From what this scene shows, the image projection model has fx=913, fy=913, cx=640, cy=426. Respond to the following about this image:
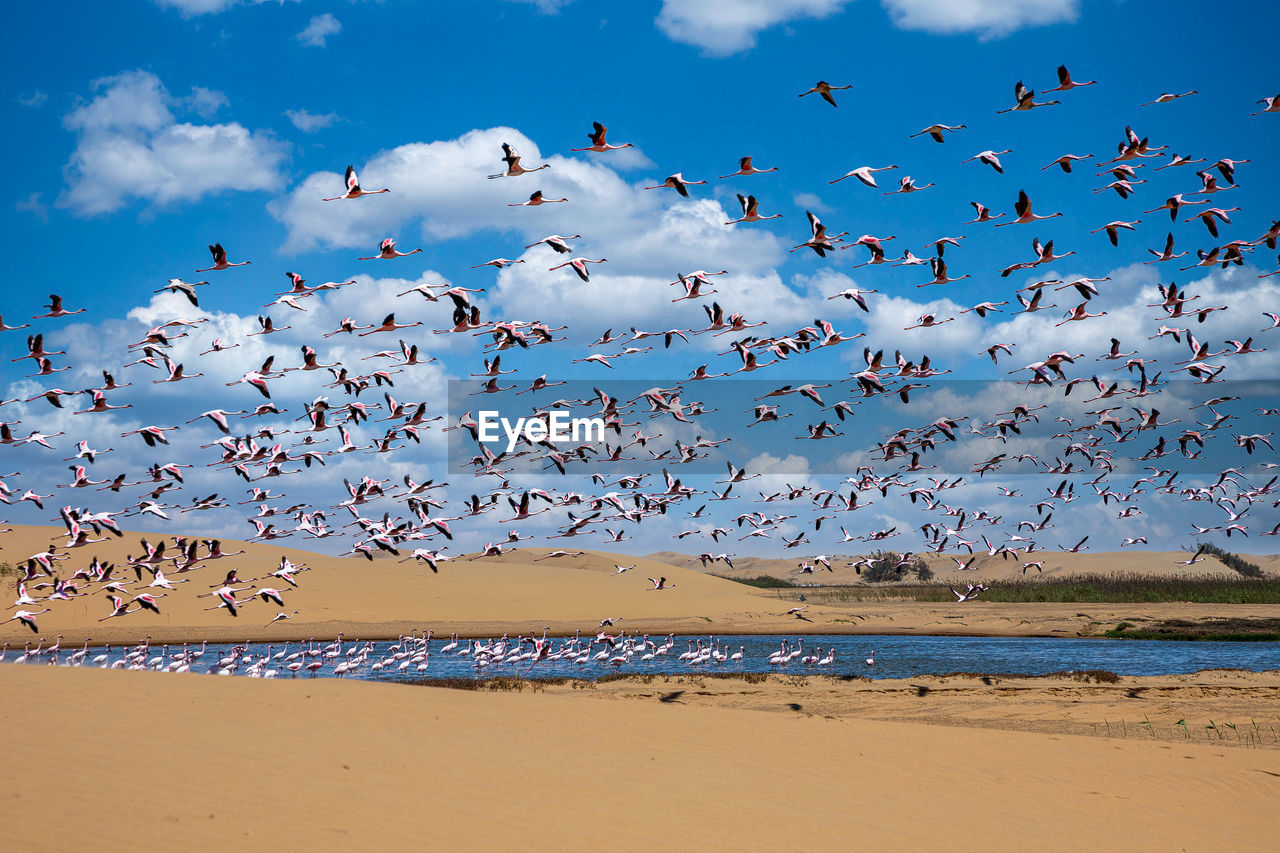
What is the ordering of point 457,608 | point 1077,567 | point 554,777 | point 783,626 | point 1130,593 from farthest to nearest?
point 1077,567 < point 1130,593 < point 457,608 < point 783,626 < point 554,777

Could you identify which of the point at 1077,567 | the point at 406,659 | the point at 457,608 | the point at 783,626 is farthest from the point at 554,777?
the point at 1077,567

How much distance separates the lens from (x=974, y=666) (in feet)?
97.9

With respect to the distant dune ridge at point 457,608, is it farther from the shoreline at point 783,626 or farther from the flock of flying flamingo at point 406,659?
the flock of flying flamingo at point 406,659

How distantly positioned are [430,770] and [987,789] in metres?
7.10

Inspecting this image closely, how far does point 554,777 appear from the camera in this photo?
35.5ft

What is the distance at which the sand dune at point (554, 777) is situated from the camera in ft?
28.9

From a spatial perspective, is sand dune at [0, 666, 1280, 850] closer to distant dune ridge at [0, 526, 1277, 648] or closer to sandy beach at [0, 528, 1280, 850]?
sandy beach at [0, 528, 1280, 850]

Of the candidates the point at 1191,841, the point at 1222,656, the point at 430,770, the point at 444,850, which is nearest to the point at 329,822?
the point at 444,850

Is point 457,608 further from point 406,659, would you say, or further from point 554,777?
point 554,777

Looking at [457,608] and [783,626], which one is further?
[457,608]

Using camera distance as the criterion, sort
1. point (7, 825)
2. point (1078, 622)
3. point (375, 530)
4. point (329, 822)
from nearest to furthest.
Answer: point (7, 825) → point (329, 822) → point (375, 530) → point (1078, 622)

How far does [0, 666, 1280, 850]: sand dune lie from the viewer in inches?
346

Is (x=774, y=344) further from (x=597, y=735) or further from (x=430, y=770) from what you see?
(x=430, y=770)

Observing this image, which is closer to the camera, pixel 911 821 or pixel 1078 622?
pixel 911 821
